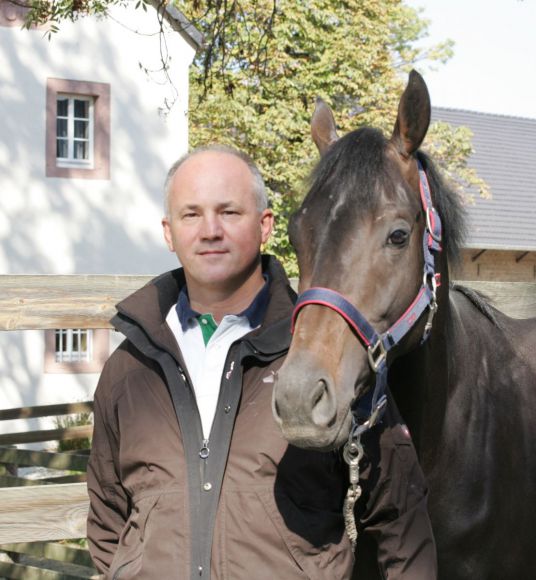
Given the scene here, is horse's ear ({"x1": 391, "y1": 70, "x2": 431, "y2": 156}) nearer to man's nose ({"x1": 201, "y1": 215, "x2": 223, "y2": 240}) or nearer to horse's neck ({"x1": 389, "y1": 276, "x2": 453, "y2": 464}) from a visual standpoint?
horse's neck ({"x1": 389, "y1": 276, "x2": 453, "y2": 464})

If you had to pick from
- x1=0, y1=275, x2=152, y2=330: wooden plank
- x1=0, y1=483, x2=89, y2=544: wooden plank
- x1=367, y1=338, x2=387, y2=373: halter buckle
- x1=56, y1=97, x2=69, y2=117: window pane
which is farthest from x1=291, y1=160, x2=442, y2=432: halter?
x1=56, y1=97, x2=69, y2=117: window pane

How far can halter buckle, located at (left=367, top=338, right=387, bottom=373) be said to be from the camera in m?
2.45

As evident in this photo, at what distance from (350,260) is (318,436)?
0.57 m

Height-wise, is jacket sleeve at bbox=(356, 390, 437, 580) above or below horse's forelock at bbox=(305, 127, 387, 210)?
below

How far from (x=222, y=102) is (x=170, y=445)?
49.0 feet

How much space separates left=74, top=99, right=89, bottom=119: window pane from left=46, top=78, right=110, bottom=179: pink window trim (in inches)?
9.9

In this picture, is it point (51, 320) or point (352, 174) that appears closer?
point (352, 174)

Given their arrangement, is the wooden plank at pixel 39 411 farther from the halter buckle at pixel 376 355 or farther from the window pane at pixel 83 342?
the window pane at pixel 83 342

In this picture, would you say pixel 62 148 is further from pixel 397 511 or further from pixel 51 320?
pixel 397 511

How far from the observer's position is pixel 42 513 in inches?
152

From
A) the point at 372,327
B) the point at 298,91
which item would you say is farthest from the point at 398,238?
the point at 298,91

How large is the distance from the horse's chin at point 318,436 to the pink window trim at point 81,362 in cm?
1290

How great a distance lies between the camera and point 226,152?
8.33 feet

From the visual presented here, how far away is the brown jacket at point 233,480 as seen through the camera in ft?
7.02
